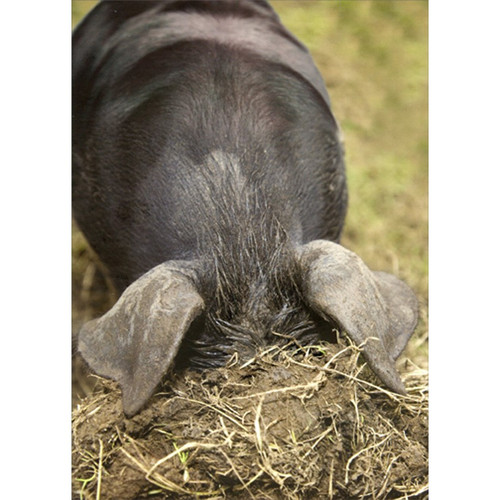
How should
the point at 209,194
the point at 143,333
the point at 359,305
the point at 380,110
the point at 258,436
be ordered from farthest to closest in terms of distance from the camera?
the point at 380,110 → the point at 209,194 → the point at 359,305 → the point at 143,333 → the point at 258,436

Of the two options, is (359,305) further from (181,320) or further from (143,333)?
(143,333)

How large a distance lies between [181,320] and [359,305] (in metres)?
0.67

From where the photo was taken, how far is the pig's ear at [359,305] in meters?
2.92

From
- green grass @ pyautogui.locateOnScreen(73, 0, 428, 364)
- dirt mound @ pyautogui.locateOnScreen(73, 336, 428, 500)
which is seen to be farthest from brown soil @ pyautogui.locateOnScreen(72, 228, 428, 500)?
green grass @ pyautogui.locateOnScreen(73, 0, 428, 364)

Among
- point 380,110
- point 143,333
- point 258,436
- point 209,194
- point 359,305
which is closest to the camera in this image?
point 258,436

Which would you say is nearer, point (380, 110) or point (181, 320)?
point (181, 320)

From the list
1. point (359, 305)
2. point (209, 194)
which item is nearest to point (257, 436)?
point (359, 305)

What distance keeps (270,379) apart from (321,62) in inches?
113

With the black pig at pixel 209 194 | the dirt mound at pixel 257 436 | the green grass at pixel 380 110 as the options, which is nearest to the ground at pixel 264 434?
the dirt mound at pixel 257 436

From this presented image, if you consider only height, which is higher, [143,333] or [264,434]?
[143,333]

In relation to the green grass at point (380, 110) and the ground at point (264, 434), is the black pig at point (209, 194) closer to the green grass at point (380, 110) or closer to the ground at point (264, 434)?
the ground at point (264, 434)

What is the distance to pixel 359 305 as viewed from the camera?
2.98 metres

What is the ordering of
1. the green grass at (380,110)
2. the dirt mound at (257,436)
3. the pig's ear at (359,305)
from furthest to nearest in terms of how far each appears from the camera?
the green grass at (380,110)
the pig's ear at (359,305)
the dirt mound at (257,436)
